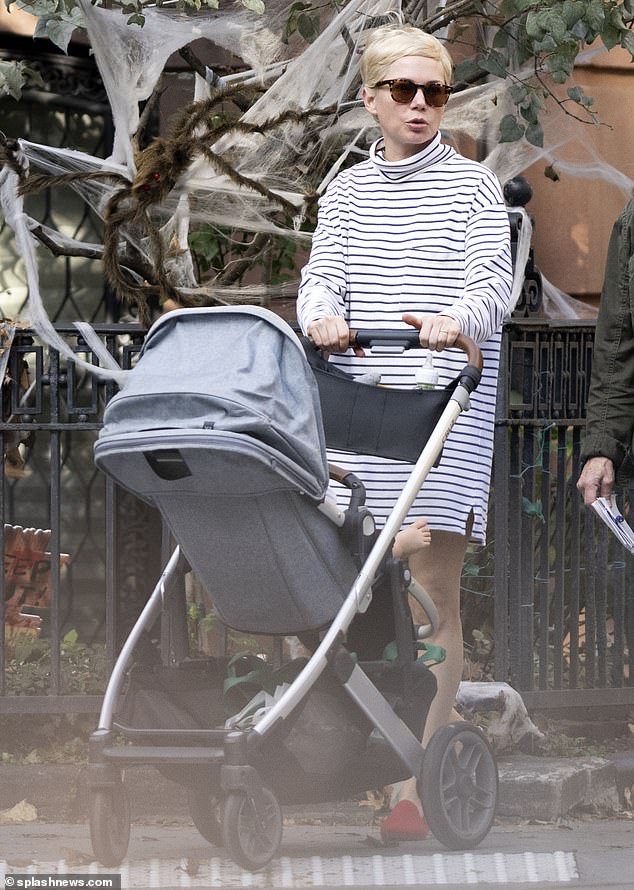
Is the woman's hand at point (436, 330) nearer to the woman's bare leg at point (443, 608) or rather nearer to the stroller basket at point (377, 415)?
the stroller basket at point (377, 415)

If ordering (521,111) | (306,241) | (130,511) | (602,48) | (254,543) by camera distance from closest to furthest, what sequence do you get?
(254,543)
(521,111)
(306,241)
(602,48)
(130,511)

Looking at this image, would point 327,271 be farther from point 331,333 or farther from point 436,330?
point 436,330

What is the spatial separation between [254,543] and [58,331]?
1.98 meters

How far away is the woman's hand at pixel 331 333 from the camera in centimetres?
346

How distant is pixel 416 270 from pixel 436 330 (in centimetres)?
39

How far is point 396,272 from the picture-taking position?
3.74 meters

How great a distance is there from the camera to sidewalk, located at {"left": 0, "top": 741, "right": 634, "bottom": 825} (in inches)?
182

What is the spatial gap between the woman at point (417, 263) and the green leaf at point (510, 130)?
1173mm

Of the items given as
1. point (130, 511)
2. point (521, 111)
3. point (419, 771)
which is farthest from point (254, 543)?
point (130, 511)

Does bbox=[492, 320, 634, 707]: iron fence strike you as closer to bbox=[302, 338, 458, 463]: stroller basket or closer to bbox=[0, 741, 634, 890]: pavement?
bbox=[0, 741, 634, 890]: pavement

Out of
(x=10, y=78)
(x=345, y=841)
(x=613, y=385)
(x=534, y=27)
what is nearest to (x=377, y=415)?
(x=613, y=385)

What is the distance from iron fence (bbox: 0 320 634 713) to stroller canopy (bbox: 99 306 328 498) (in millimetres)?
1679

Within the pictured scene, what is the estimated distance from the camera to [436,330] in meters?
3.39

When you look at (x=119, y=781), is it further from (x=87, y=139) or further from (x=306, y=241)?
(x=87, y=139)
